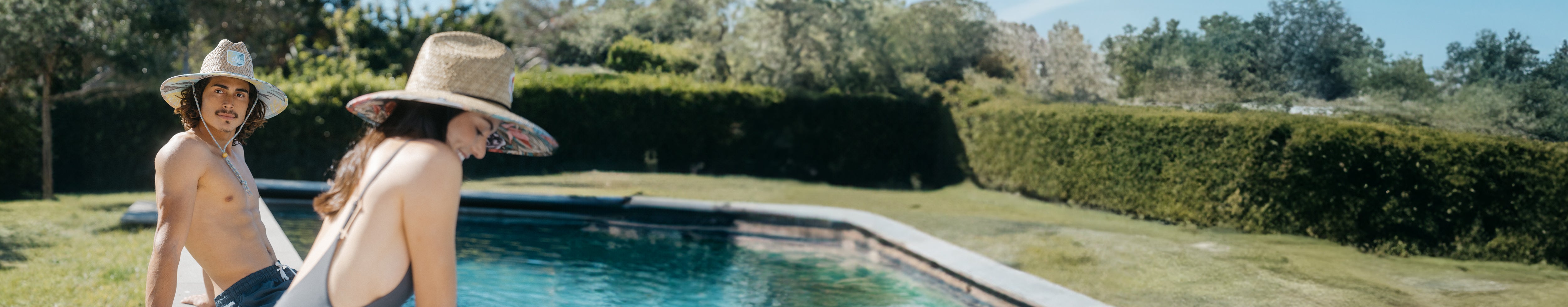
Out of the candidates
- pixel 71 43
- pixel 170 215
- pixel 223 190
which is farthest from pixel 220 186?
pixel 71 43

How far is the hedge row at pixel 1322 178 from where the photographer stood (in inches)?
346

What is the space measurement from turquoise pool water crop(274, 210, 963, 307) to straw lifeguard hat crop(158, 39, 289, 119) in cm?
454

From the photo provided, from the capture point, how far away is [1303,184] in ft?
34.4

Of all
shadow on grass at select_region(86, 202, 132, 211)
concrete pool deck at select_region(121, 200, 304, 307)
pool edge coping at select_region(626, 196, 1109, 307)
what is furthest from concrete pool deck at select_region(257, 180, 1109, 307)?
concrete pool deck at select_region(121, 200, 304, 307)

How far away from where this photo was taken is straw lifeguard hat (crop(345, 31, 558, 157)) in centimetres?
200

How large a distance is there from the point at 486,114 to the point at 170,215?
1.49 m

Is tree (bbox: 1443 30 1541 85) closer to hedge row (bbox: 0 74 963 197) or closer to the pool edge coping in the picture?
the pool edge coping

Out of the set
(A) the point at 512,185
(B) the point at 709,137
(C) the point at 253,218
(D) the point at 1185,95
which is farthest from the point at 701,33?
(C) the point at 253,218

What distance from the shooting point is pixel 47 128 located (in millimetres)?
13039

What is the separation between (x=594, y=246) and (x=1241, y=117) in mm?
7499

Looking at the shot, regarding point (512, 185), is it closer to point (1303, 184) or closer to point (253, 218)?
point (1303, 184)

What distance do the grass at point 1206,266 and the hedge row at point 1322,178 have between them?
23cm

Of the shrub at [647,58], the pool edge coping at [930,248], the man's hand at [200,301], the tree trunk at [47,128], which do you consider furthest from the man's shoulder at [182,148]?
the shrub at [647,58]

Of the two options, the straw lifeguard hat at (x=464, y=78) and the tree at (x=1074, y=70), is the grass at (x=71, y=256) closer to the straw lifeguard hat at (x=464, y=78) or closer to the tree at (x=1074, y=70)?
the straw lifeguard hat at (x=464, y=78)
